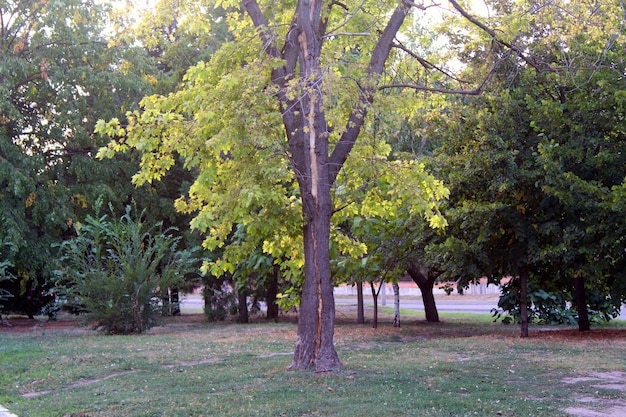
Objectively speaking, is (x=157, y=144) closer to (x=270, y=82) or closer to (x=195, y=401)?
(x=270, y=82)

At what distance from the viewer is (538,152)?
17.0 metres

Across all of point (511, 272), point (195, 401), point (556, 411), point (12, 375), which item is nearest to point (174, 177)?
point (511, 272)

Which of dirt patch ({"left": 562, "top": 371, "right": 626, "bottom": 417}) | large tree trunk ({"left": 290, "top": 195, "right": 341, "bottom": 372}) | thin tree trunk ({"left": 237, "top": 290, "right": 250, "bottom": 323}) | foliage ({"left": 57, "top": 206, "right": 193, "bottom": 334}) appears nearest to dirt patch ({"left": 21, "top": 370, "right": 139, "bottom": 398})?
large tree trunk ({"left": 290, "top": 195, "right": 341, "bottom": 372})

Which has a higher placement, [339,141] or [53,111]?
[53,111]

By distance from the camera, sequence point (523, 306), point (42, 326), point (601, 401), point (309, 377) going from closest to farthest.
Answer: point (601, 401) < point (309, 377) < point (523, 306) < point (42, 326)

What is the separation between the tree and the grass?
4.29ft

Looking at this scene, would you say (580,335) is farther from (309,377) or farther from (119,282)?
(119,282)

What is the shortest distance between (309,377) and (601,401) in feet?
12.6

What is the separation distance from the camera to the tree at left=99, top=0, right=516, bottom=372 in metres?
10.7

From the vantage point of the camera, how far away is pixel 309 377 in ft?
33.9

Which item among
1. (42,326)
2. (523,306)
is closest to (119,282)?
(42,326)

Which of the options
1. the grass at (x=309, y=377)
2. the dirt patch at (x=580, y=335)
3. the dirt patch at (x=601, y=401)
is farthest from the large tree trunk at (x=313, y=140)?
the dirt patch at (x=580, y=335)

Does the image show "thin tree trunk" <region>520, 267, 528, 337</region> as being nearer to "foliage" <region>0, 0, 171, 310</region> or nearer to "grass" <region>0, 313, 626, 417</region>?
"grass" <region>0, 313, 626, 417</region>

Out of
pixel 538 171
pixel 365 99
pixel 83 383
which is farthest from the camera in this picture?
pixel 538 171
